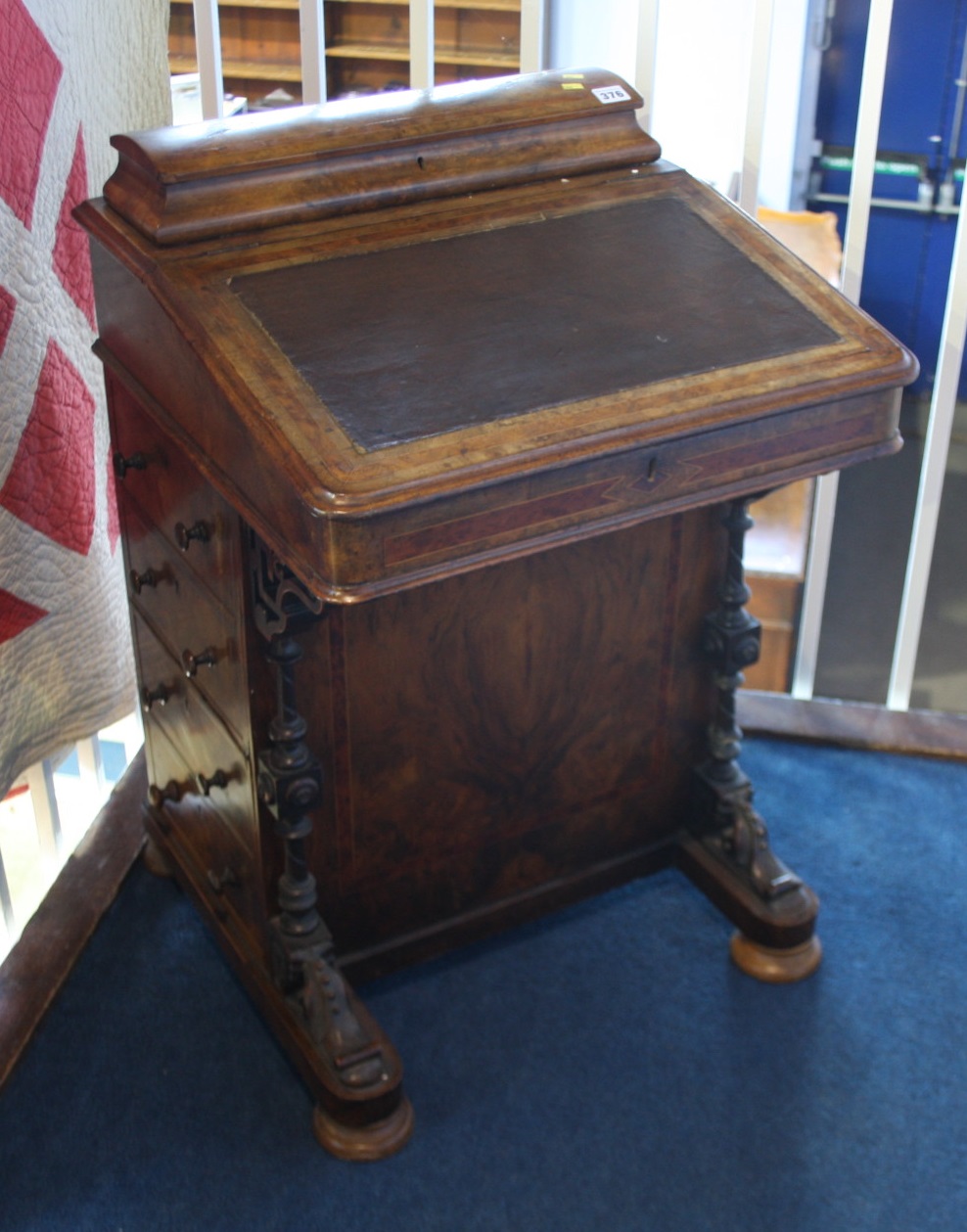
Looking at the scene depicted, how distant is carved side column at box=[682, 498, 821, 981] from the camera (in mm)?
2230

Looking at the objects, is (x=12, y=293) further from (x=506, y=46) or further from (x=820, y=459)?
(x=506, y=46)

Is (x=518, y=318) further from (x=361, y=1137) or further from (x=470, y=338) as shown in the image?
(x=361, y=1137)

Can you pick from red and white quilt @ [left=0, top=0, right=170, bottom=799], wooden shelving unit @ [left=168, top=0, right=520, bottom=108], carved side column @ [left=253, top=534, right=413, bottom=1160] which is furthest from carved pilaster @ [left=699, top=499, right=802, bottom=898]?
wooden shelving unit @ [left=168, top=0, right=520, bottom=108]

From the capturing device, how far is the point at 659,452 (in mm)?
1604

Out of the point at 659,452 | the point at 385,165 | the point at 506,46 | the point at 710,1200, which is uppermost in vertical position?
the point at 385,165

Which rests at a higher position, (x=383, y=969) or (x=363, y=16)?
(x=363, y=16)

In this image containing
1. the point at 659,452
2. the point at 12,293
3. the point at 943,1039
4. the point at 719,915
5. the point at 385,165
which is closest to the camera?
the point at 659,452

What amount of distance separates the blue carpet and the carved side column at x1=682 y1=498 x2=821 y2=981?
48 mm

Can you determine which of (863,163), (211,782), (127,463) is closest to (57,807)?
(211,782)

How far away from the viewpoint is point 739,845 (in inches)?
92.0

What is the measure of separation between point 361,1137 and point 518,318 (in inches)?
43.2

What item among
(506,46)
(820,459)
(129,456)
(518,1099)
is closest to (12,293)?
(129,456)

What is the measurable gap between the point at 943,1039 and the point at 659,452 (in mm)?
1093

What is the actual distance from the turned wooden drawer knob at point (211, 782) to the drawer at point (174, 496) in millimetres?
303
